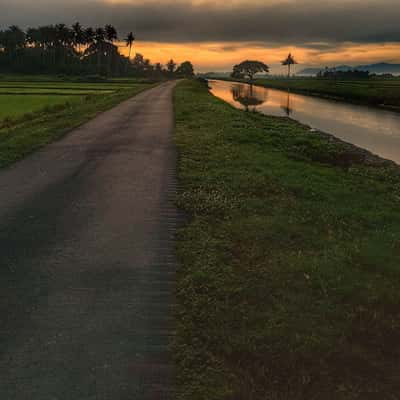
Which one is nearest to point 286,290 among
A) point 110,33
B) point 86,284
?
point 86,284

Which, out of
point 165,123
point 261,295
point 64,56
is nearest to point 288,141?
point 165,123

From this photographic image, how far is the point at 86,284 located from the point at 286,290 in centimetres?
281

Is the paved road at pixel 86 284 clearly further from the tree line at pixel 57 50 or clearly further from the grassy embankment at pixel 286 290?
the tree line at pixel 57 50

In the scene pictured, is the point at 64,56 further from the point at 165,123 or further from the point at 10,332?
the point at 10,332

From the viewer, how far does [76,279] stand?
5.74 m

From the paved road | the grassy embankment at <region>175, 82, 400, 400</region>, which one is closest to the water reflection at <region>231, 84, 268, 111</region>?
the grassy embankment at <region>175, 82, 400, 400</region>

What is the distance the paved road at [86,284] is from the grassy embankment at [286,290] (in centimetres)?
41

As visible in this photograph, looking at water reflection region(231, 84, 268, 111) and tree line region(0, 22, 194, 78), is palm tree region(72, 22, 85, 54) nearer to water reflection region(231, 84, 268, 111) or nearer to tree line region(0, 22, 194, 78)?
tree line region(0, 22, 194, 78)

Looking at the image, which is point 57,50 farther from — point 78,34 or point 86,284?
point 86,284

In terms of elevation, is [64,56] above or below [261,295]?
above

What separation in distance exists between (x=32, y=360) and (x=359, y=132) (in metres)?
32.2

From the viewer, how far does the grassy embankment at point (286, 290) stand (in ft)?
13.2

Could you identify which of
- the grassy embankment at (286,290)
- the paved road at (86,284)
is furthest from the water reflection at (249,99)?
the paved road at (86,284)

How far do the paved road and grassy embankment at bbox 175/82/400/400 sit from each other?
41 centimetres
